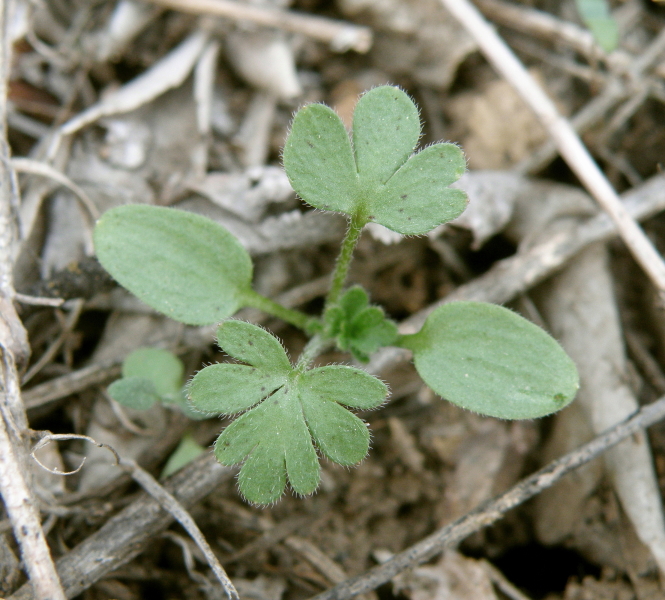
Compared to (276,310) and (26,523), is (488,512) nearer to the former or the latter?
(276,310)

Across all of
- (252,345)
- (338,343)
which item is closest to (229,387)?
(252,345)

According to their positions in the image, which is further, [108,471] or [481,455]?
[481,455]

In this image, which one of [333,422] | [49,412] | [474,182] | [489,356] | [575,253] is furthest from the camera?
[474,182]

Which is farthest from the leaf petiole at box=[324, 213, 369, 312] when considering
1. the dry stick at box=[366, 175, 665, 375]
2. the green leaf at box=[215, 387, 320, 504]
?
the green leaf at box=[215, 387, 320, 504]

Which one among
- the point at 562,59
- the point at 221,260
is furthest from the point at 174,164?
the point at 562,59

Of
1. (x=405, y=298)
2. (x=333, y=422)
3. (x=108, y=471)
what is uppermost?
(x=333, y=422)

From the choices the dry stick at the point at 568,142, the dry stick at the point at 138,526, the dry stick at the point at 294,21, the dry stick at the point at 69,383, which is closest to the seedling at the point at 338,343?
the dry stick at the point at 138,526

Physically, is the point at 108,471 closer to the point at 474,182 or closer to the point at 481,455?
the point at 481,455
